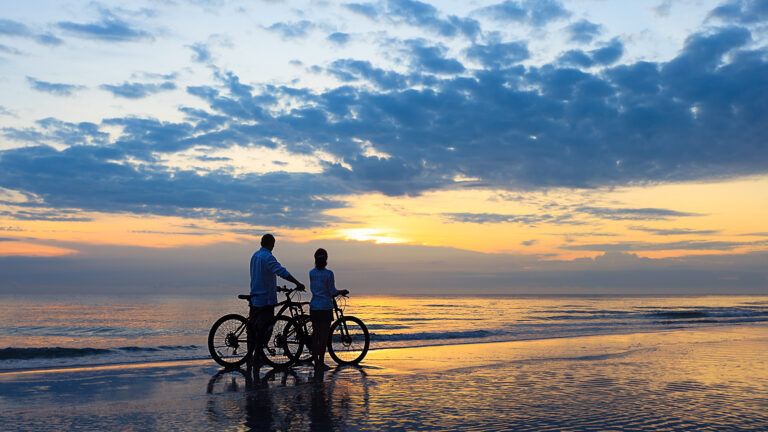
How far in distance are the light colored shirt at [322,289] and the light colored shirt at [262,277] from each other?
23.9 inches

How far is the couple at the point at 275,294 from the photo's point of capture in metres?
10.8

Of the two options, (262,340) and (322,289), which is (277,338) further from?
Answer: (322,289)

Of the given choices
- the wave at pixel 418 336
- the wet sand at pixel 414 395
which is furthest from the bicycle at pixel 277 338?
the wave at pixel 418 336

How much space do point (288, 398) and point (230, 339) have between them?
3550 mm

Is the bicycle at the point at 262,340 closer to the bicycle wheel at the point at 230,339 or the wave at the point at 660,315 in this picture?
the bicycle wheel at the point at 230,339

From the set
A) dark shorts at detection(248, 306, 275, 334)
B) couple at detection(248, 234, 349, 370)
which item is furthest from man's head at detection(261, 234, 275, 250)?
dark shorts at detection(248, 306, 275, 334)

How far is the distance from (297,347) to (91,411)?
4.53 metres

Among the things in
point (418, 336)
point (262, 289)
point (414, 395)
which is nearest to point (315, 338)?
point (262, 289)

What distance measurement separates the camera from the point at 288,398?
7.66 m

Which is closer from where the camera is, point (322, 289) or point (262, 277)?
point (262, 277)

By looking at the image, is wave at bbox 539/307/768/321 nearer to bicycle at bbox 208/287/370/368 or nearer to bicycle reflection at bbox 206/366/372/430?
bicycle at bbox 208/287/370/368

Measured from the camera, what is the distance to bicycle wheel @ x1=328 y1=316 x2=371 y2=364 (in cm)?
1140

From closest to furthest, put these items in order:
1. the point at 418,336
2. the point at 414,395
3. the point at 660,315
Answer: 1. the point at 414,395
2. the point at 418,336
3. the point at 660,315

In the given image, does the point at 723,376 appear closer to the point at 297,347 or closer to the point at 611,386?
the point at 611,386
